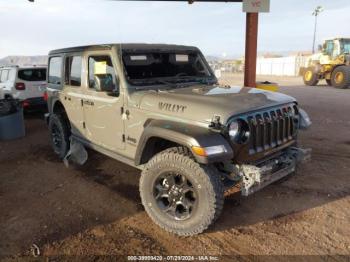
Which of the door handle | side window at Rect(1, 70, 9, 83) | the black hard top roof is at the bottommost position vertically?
the door handle

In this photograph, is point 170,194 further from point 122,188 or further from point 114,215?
point 122,188

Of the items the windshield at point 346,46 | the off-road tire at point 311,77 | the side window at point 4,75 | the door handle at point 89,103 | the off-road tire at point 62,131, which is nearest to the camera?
the door handle at point 89,103

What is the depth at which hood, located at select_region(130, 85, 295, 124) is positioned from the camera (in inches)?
121

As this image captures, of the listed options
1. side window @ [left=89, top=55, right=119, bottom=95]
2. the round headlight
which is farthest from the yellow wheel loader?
the round headlight

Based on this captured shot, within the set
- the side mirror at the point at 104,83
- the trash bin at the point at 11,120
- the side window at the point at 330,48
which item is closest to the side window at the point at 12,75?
the trash bin at the point at 11,120

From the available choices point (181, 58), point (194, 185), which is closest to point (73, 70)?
point (181, 58)

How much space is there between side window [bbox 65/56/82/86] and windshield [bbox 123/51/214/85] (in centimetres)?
110

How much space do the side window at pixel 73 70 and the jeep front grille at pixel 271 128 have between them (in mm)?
2819

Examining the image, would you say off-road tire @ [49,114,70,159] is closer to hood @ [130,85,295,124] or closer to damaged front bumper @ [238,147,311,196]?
hood @ [130,85,295,124]

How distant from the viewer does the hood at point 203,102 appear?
3.07m

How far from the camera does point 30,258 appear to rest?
289 centimetres

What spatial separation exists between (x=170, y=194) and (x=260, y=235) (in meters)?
1.03

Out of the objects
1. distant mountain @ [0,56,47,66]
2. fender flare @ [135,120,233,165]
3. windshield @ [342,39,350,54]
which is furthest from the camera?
windshield @ [342,39,350,54]

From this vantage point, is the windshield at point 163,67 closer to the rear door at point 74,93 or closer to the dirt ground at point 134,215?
the rear door at point 74,93
